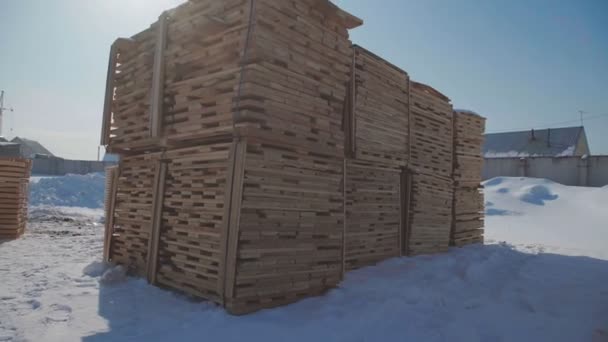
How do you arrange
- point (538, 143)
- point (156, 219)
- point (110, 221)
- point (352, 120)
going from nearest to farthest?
1. point (156, 219)
2. point (110, 221)
3. point (352, 120)
4. point (538, 143)

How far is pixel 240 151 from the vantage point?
5.49m

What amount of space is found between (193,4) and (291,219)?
4.04 metres

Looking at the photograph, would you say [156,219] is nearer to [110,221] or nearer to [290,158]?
[110,221]

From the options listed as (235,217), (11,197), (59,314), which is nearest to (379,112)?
(235,217)

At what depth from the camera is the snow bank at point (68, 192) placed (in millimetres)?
21658

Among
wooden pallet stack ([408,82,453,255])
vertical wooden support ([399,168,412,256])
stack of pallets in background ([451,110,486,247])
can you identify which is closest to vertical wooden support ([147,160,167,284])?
vertical wooden support ([399,168,412,256])

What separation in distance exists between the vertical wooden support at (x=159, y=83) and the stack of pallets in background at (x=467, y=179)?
954cm

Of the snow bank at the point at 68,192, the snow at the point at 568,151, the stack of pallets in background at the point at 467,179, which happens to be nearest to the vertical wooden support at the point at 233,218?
the stack of pallets in background at the point at 467,179

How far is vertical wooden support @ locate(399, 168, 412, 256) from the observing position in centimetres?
1004

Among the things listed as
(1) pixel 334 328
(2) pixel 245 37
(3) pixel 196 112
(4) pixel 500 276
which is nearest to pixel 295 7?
(2) pixel 245 37

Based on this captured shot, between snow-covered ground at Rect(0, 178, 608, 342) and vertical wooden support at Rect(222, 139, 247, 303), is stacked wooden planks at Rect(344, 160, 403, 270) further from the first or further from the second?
vertical wooden support at Rect(222, 139, 247, 303)

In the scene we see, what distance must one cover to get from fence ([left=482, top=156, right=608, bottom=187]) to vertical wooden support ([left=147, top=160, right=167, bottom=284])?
3065 centimetres

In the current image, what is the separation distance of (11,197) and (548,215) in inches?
948

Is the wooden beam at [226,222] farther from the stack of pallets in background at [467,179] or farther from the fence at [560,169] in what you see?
the fence at [560,169]
